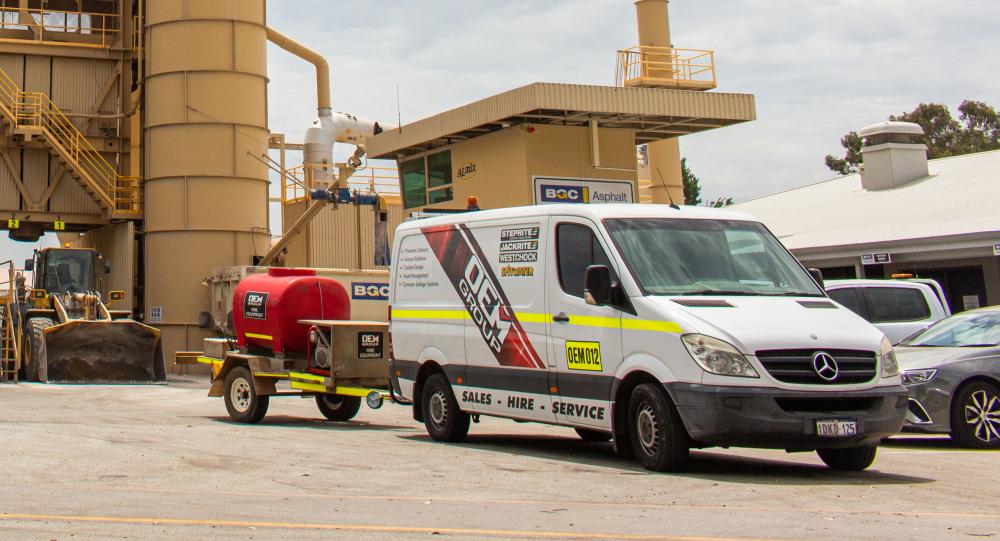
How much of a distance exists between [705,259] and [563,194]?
1381 centimetres

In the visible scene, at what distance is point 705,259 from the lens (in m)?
10.8

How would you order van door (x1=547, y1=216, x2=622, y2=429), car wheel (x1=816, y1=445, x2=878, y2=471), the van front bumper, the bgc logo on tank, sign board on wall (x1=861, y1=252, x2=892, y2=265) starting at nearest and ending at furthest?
the van front bumper < car wheel (x1=816, y1=445, x2=878, y2=471) < van door (x1=547, y1=216, x2=622, y2=429) < sign board on wall (x1=861, y1=252, x2=892, y2=265) < the bgc logo on tank

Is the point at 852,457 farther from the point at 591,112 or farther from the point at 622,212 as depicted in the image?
the point at 591,112

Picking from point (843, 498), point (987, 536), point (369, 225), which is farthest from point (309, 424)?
point (369, 225)

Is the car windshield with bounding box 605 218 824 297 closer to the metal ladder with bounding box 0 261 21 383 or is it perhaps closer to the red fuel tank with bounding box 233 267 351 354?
the red fuel tank with bounding box 233 267 351 354

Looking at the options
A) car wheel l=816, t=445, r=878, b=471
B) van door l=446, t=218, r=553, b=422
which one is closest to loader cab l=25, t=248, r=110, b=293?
van door l=446, t=218, r=553, b=422

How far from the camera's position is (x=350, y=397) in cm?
1655

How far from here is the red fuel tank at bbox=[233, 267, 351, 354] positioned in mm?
15875

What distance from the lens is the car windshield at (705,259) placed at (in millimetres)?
10484

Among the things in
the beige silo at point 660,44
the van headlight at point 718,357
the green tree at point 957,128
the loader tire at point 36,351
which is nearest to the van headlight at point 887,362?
the van headlight at point 718,357

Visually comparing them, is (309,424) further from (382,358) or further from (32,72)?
(32,72)

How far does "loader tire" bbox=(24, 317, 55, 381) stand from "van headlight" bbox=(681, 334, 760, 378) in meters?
19.0

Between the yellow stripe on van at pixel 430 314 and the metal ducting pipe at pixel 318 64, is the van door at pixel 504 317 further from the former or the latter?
the metal ducting pipe at pixel 318 64

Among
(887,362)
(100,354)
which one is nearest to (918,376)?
(887,362)
